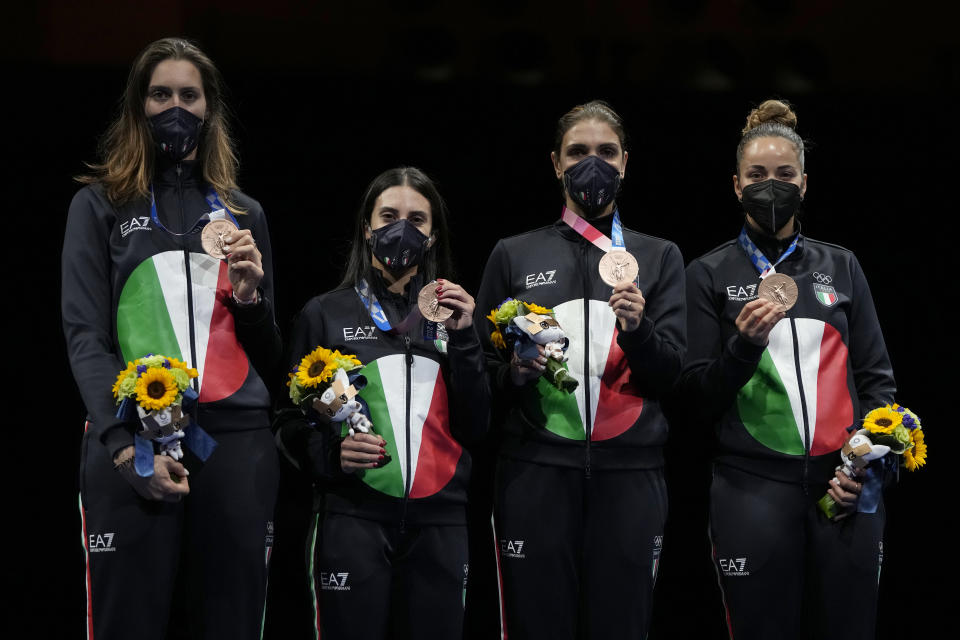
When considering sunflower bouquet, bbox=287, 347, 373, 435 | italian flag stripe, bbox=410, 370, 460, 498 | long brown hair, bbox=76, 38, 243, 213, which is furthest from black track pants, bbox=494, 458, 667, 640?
long brown hair, bbox=76, 38, 243, 213

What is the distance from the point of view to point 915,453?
3613 mm

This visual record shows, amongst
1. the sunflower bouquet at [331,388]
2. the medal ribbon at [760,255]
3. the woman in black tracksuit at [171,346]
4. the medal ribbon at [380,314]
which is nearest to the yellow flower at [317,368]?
the sunflower bouquet at [331,388]

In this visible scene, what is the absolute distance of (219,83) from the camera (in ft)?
11.5

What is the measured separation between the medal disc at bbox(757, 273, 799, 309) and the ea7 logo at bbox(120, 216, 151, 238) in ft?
6.47

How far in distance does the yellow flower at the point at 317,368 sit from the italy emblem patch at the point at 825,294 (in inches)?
67.3

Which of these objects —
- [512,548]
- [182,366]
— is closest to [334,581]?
[512,548]

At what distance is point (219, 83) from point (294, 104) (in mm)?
1410

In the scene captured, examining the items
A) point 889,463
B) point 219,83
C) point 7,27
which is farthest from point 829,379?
point 7,27

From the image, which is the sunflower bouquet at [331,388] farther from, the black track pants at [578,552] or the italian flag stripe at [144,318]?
the black track pants at [578,552]

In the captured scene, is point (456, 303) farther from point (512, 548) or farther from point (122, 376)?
point (122, 376)

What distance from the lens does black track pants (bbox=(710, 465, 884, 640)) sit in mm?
3453

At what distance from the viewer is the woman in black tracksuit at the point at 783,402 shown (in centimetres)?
346

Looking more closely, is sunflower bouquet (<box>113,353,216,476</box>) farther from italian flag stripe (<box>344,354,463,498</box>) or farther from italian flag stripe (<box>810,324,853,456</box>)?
italian flag stripe (<box>810,324,853,456</box>)

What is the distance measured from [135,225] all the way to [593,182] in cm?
150
